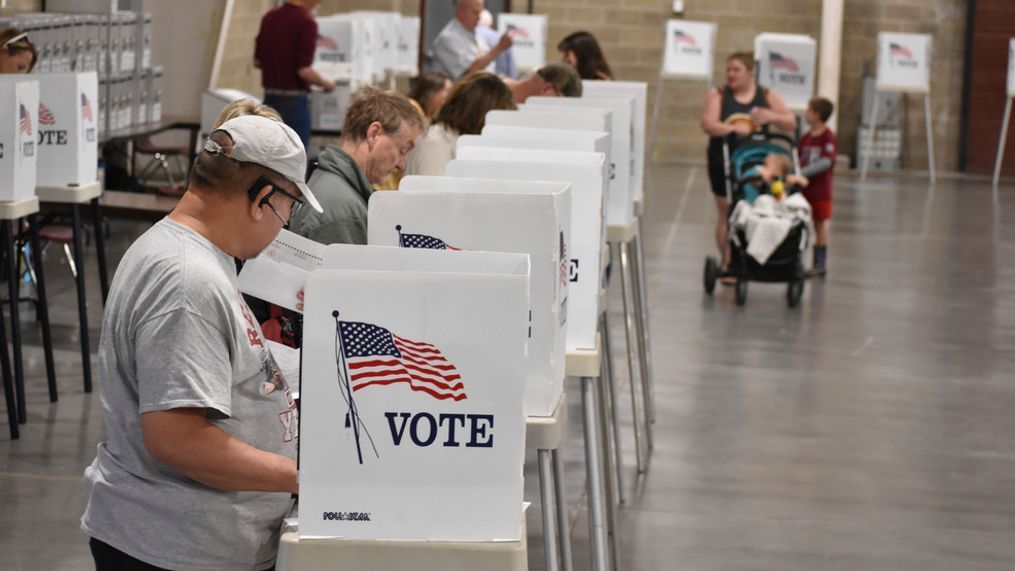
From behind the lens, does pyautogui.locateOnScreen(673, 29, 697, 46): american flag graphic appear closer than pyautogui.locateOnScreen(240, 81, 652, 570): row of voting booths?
No

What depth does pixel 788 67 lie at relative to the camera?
1434 cm

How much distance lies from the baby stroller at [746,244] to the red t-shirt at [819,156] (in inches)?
32.2

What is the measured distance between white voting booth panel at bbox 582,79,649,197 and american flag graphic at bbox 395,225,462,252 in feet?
8.59

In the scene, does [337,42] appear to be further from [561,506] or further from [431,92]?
[561,506]

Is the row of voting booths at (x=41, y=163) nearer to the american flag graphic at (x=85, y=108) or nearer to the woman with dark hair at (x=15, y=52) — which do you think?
the american flag graphic at (x=85, y=108)

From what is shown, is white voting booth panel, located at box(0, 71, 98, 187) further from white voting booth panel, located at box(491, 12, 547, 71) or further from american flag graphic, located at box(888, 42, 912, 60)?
american flag graphic, located at box(888, 42, 912, 60)

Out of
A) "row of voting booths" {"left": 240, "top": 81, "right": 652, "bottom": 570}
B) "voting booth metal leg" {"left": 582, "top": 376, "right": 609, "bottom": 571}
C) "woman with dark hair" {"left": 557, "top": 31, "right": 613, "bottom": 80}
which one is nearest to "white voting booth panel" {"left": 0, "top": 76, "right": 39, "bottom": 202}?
"voting booth metal leg" {"left": 582, "top": 376, "right": 609, "bottom": 571}

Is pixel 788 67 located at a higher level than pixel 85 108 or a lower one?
higher

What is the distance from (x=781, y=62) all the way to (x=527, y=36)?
2571 mm

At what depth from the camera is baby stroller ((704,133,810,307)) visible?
26.2ft

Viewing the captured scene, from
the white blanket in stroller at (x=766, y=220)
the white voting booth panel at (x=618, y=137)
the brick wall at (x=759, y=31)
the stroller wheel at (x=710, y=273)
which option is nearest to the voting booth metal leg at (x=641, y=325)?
the white voting booth panel at (x=618, y=137)

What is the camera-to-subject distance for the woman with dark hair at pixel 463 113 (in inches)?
178

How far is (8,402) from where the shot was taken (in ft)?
16.1

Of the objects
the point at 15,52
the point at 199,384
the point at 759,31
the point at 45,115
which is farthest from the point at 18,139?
the point at 759,31
